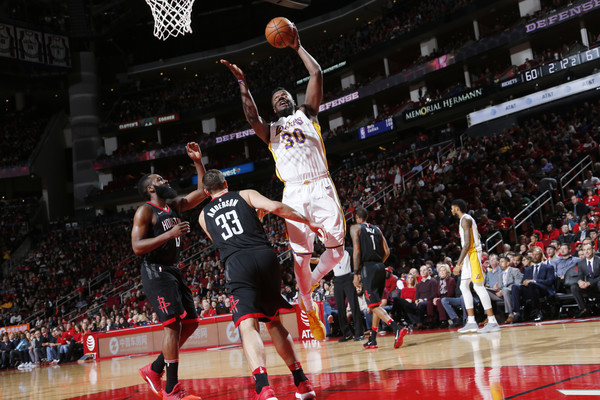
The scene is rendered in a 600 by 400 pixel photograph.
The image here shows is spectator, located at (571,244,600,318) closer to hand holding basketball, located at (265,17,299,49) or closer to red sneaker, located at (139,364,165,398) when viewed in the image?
hand holding basketball, located at (265,17,299,49)

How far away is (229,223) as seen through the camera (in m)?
4.45

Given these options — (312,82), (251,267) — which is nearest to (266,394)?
(251,267)

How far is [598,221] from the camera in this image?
11359 mm

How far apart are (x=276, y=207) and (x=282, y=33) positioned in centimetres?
206

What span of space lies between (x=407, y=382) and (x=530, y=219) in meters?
11.5

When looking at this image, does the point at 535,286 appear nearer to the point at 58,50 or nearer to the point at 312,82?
the point at 312,82

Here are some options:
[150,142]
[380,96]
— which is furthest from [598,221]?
[150,142]

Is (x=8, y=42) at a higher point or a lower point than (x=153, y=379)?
higher

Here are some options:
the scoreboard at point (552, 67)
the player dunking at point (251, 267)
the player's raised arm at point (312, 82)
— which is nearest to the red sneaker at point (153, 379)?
the player dunking at point (251, 267)

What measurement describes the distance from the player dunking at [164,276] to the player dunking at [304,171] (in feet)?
3.54

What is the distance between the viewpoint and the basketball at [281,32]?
17.8 ft

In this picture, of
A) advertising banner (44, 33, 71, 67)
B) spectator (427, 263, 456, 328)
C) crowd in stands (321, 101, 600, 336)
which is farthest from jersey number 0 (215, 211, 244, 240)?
advertising banner (44, 33, 71, 67)

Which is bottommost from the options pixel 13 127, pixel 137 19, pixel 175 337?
pixel 175 337

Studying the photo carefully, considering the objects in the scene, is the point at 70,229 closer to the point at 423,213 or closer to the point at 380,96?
the point at 380,96
